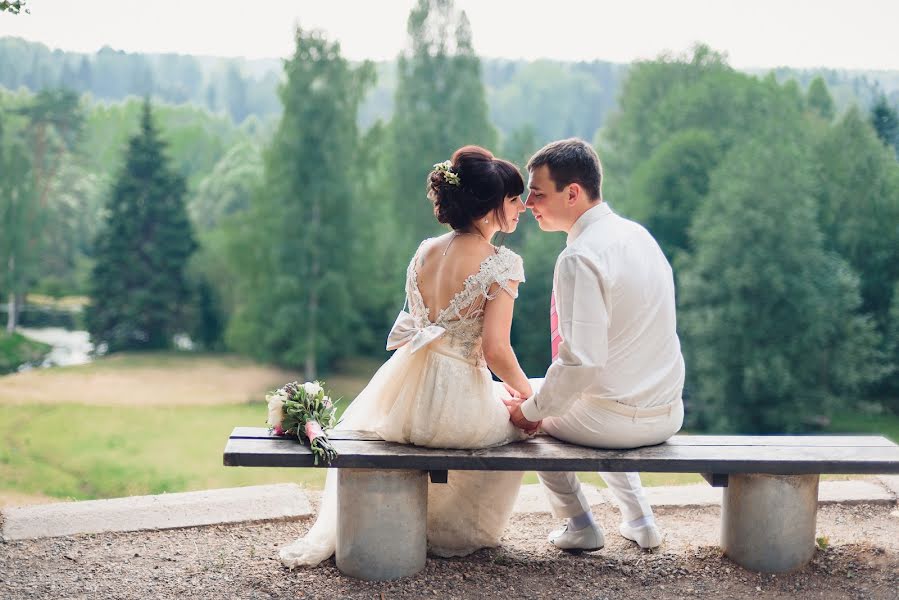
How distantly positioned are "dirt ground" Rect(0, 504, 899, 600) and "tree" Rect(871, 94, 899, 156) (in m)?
23.2

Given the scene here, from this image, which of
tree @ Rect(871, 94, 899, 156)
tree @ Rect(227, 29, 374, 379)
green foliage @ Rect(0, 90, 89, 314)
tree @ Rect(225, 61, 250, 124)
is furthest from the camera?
tree @ Rect(225, 61, 250, 124)

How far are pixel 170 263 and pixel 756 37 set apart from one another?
1933cm

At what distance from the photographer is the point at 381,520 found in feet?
11.4

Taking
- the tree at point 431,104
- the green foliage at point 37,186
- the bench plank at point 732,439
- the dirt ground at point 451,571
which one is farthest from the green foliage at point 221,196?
the bench plank at point 732,439

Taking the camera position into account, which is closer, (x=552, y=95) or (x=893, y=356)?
(x=893, y=356)

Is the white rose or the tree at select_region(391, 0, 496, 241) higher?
the tree at select_region(391, 0, 496, 241)

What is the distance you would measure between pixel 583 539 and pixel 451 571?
0.59 m

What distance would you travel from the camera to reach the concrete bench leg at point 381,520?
3465 mm

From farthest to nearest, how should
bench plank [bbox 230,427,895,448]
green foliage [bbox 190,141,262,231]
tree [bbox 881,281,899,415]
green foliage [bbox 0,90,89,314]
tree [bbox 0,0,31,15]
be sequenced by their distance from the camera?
green foliage [bbox 190,141,262,231], green foliage [bbox 0,90,89,314], tree [bbox 881,281,899,415], tree [bbox 0,0,31,15], bench plank [bbox 230,427,895,448]

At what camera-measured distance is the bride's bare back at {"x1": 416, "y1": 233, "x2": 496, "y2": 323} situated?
350cm

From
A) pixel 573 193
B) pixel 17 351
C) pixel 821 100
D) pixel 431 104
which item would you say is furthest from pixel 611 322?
pixel 821 100

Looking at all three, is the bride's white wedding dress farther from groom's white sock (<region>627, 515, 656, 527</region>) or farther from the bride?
groom's white sock (<region>627, 515, 656, 527</region>)

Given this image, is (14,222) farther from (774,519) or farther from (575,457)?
(774,519)

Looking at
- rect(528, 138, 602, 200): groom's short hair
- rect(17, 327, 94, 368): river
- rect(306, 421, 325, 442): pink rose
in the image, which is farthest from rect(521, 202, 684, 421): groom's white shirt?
rect(17, 327, 94, 368): river
